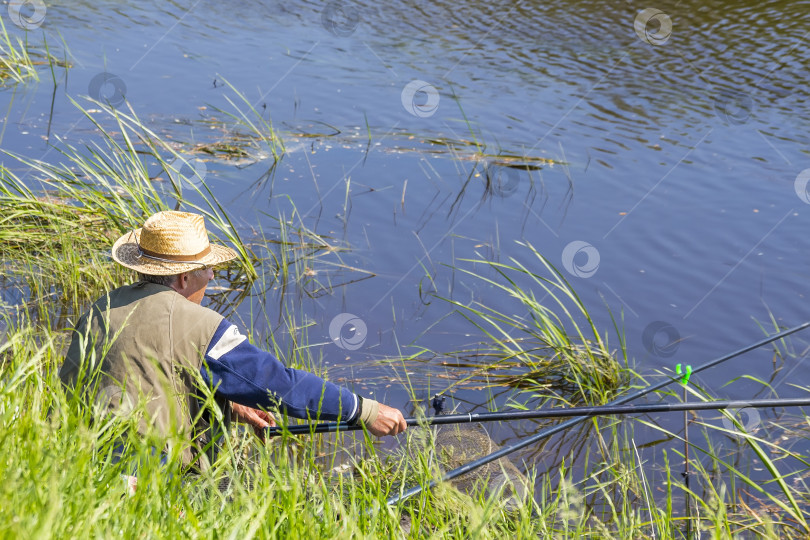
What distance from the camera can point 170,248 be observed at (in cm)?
299

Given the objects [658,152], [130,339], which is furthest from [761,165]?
[130,339]

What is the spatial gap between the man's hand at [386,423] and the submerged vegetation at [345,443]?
0.06m

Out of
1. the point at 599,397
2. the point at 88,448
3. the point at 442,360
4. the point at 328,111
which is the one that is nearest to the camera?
the point at 88,448

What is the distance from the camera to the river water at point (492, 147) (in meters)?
5.32

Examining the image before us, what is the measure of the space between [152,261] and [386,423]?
0.97 m

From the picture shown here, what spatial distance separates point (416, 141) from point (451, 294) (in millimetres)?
2727

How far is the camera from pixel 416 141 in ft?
25.9

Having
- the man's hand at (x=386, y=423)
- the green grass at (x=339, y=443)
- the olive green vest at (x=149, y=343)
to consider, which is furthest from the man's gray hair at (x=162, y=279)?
the man's hand at (x=386, y=423)

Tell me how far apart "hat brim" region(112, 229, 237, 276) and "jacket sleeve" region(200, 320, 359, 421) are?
0.92 ft

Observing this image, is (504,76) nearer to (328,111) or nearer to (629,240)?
(328,111)

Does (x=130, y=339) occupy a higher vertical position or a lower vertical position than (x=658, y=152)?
higher

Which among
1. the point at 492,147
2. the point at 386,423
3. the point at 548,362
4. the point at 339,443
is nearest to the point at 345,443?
the point at 339,443

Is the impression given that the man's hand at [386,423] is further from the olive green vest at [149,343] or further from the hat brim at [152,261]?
the hat brim at [152,261]

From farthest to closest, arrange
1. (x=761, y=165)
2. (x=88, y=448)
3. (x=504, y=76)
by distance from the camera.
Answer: (x=504, y=76) → (x=761, y=165) → (x=88, y=448)
